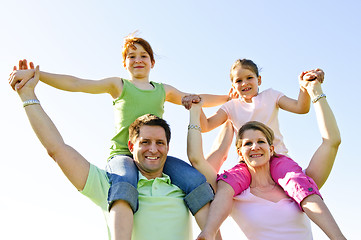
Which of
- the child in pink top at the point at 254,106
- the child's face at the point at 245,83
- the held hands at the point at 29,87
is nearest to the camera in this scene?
the held hands at the point at 29,87

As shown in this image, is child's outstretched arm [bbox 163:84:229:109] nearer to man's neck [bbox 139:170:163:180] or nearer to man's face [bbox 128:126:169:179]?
man's face [bbox 128:126:169:179]

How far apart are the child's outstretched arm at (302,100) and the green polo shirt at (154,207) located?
2.13 metres

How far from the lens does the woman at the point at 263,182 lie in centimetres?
475

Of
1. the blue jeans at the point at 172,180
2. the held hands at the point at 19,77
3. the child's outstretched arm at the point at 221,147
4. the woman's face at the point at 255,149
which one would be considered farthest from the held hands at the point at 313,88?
the held hands at the point at 19,77

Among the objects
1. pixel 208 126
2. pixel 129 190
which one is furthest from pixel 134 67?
pixel 129 190

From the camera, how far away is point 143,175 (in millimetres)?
4797

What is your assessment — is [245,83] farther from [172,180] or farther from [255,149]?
[172,180]

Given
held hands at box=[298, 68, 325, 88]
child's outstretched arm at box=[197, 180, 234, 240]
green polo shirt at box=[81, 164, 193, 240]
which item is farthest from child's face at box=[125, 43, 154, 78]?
held hands at box=[298, 68, 325, 88]

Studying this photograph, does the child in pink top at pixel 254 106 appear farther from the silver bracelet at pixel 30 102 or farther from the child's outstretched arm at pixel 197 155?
the silver bracelet at pixel 30 102

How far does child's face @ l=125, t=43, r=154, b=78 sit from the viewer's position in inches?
232

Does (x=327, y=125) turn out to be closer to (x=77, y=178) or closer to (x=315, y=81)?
(x=315, y=81)

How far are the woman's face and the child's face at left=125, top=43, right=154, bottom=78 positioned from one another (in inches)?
69.5

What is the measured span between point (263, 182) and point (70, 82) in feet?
8.79

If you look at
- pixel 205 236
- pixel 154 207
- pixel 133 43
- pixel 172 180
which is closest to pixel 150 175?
pixel 172 180
